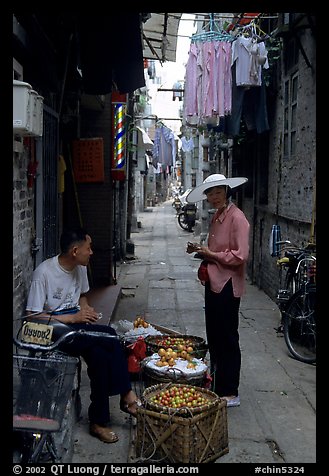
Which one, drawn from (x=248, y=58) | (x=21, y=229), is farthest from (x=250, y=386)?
(x=248, y=58)

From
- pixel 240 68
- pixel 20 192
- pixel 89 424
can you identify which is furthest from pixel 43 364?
pixel 240 68

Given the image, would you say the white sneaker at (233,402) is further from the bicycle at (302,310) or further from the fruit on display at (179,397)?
the bicycle at (302,310)

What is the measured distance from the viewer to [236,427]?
4.96m

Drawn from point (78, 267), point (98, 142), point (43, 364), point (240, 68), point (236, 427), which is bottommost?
point (236, 427)

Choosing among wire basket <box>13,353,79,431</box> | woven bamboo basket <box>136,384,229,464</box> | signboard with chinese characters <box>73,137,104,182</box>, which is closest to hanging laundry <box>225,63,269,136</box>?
signboard with chinese characters <box>73,137,104,182</box>

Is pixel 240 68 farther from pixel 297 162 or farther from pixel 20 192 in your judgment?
pixel 20 192

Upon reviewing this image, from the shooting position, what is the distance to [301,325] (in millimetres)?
7105

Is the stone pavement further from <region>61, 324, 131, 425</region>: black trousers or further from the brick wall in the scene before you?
the brick wall

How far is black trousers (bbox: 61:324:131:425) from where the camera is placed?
14.8 ft

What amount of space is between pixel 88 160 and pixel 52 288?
5163 millimetres

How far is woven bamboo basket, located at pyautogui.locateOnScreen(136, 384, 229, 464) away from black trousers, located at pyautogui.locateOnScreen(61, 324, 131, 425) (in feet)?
1.33

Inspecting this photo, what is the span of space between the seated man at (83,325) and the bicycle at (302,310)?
2.86 metres
